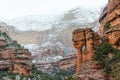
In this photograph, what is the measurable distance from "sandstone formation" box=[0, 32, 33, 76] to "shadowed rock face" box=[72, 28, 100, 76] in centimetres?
5877

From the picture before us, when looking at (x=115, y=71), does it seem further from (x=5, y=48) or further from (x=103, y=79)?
(x=5, y=48)

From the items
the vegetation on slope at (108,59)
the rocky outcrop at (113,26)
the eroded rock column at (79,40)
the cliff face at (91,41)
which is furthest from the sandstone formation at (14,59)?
the vegetation on slope at (108,59)

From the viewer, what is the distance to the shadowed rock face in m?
60.1

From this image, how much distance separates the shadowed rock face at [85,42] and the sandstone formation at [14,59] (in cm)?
5877

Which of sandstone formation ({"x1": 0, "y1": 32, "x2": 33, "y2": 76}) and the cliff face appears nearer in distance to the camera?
the cliff face

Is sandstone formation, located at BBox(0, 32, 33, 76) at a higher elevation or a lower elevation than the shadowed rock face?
lower

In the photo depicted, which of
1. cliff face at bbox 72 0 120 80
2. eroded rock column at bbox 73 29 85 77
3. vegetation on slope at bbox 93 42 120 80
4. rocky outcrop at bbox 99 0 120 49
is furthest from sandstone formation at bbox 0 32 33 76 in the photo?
vegetation on slope at bbox 93 42 120 80

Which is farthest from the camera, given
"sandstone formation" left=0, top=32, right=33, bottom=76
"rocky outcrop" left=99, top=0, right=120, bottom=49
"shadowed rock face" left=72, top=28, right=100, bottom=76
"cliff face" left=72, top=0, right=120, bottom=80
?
"sandstone formation" left=0, top=32, right=33, bottom=76

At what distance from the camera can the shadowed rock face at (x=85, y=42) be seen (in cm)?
6012

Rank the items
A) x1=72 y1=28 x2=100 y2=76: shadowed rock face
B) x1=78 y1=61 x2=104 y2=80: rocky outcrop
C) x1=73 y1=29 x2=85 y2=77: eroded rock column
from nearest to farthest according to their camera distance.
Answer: x1=78 y1=61 x2=104 y2=80: rocky outcrop, x1=72 y1=28 x2=100 y2=76: shadowed rock face, x1=73 y1=29 x2=85 y2=77: eroded rock column

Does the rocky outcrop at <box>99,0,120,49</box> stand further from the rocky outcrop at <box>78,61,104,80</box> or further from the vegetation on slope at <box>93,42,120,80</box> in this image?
the rocky outcrop at <box>78,61,104,80</box>

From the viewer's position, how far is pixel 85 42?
61.4 meters

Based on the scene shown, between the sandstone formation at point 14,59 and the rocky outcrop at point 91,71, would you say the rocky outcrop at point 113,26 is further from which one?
the sandstone formation at point 14,59

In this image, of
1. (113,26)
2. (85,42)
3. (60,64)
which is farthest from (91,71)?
(60,64)
